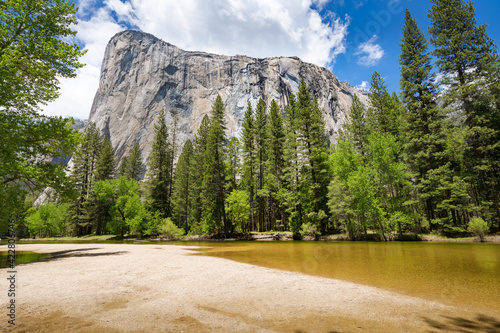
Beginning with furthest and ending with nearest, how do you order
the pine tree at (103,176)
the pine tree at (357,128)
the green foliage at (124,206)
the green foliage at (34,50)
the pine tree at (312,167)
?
the pine tree at (103,176), the green foliage at (124,206), the pine tree at (357,128), the pine tree at (312,167), the green foliage at (34,50)

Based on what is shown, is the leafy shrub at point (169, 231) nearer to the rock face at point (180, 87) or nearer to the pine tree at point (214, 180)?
the pine tree at point (214, 180)

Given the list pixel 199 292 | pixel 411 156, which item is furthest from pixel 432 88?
pixel 199 292

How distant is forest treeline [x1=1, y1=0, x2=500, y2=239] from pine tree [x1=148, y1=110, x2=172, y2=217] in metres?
0.22

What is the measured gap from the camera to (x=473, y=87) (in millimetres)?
19266

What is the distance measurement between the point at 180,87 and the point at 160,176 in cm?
7520

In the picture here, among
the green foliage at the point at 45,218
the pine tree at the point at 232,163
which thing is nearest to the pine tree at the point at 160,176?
the pine tree at the point at 232,163

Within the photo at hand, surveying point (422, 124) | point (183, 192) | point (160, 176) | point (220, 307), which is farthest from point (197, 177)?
point (220, 307)

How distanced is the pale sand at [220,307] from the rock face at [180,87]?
87.1 meters

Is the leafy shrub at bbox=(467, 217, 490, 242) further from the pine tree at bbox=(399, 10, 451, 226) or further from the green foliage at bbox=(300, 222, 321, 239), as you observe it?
the green foliage at bbox=(300, 222, 321, 239)

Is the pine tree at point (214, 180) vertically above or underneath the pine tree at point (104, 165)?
underneath

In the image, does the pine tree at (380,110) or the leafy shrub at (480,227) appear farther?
the pine tree at (380,110)

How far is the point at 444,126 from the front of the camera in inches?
838

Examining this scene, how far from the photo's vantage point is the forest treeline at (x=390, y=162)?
757 inches

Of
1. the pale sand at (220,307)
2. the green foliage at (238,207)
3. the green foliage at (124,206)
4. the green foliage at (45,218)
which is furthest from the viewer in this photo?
the green foliage at (45,218)
